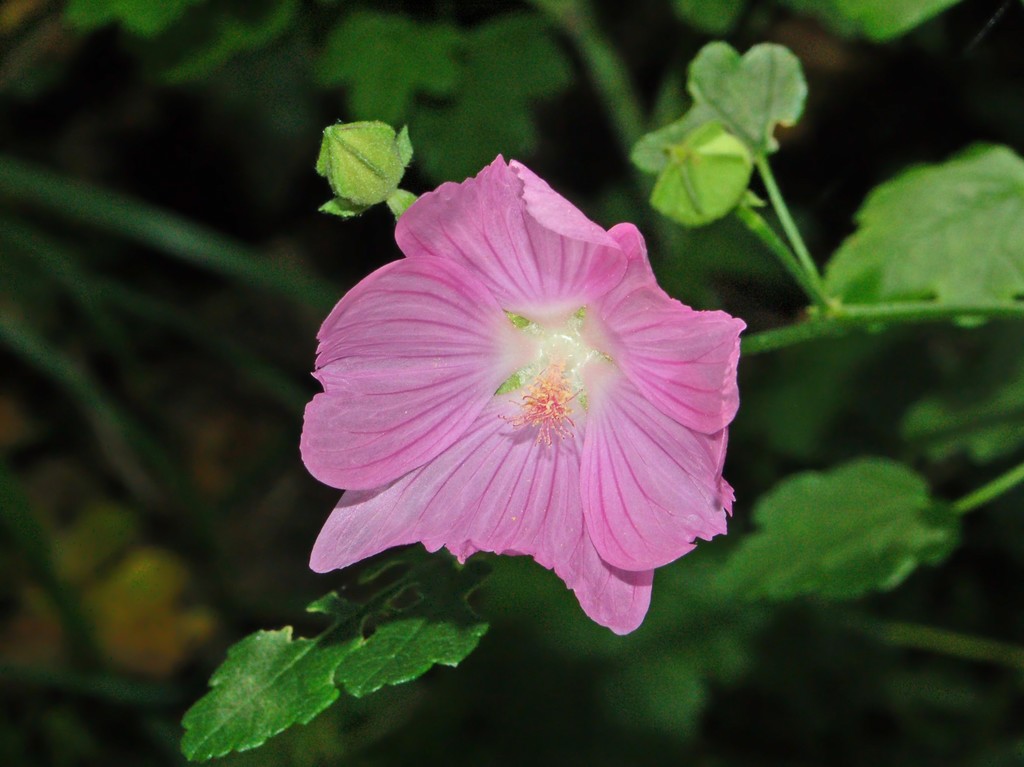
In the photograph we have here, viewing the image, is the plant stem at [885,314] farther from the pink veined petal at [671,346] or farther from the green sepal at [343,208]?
the green sepal at [343,208]

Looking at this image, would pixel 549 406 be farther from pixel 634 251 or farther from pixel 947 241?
pixel 947 241

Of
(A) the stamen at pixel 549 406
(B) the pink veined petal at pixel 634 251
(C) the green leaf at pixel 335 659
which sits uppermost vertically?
(B) the pink veined petal at pixel 634 251

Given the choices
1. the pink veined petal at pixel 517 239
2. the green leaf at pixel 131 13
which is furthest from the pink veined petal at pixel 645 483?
the green leaf at pixel 131 13

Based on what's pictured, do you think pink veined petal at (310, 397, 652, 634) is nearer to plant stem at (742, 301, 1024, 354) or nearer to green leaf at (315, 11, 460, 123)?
plant stem at (742, 301, 1024, 354)

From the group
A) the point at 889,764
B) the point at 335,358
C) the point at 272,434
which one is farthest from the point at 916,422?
the point at 272,434

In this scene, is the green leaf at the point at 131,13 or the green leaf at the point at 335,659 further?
the green leaf at the point at 131,13

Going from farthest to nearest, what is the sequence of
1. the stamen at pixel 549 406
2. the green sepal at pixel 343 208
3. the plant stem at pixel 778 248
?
the stamen at pixel 549 406 → the plant stem at pixel 778 248 → the green sepal at pixel 343 208

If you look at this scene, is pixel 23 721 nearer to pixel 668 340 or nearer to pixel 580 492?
pixel 580 492

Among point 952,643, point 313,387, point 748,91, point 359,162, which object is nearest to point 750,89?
point 748,91

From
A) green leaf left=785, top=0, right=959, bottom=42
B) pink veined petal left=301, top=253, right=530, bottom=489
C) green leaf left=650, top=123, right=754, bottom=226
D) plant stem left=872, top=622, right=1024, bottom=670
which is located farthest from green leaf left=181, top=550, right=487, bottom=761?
plant stem left=872, top=622, right=1024, bottom=670
